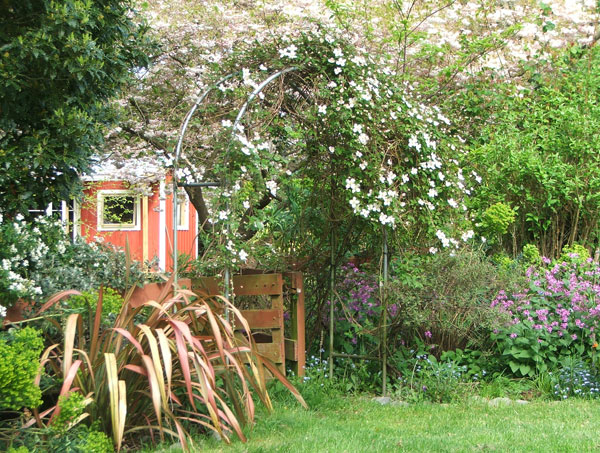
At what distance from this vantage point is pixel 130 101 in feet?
26.0

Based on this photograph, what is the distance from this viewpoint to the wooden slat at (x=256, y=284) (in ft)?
16.1

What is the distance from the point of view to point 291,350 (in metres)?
5.21

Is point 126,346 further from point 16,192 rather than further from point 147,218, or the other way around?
point 147,218


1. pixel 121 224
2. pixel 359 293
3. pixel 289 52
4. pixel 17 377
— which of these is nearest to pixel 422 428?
pixel 359 293

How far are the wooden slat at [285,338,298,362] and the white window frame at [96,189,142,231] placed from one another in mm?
5862

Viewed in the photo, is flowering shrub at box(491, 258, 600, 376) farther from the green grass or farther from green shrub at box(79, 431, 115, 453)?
green shrub at box(79, 431, 115, 453)

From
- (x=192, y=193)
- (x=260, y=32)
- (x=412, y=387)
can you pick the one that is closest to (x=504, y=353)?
(x=412, y=387)

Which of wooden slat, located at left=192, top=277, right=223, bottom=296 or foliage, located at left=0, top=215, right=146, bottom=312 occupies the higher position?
foliage, located at left=0, top=215, right=146, bottom=312

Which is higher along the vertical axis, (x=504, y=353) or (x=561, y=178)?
(x=561, y=178)

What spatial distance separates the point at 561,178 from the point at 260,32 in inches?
159

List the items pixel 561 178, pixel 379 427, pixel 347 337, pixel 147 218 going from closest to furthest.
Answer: pixel 379 427, pixel 347 337, pixel 561 178, pixel 147 218

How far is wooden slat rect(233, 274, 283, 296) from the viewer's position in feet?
16.1

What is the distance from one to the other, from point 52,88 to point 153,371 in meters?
2.14

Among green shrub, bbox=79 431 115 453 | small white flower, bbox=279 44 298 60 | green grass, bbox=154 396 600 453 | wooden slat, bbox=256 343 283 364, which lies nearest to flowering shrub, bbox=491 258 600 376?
green grass, bbox=154 396 600 453
